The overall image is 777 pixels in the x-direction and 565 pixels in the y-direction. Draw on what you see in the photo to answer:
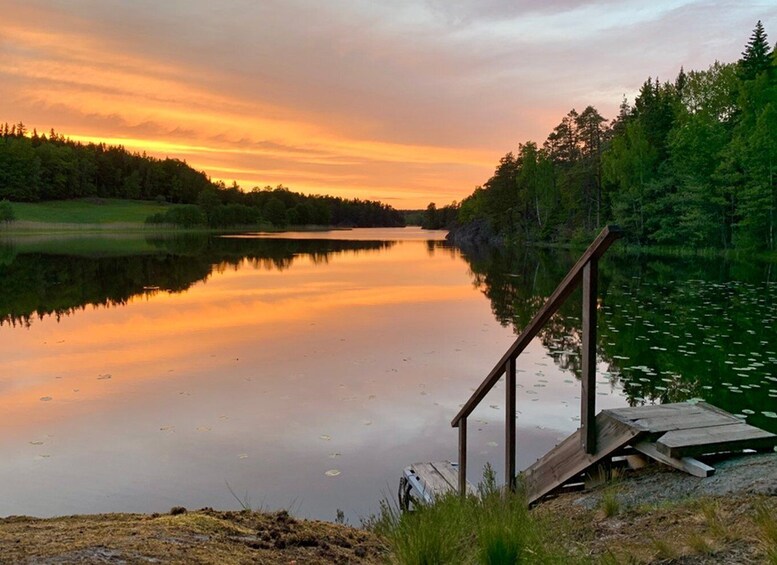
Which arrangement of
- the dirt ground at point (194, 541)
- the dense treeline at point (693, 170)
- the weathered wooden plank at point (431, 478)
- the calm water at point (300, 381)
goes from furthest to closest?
1. the dense treeline at point (693, 170)
2. the calm water at point (300, 381)
3. the weathered wooden plank at point (431, 478)
4. the dirt ground at point (194, 541)

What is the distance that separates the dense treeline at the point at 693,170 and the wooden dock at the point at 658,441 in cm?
2806

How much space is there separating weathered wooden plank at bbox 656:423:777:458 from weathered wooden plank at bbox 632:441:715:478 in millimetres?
42

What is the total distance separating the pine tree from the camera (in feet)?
160

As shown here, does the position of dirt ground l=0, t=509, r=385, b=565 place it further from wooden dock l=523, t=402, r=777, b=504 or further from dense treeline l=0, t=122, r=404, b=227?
dense treeline l=0, t=122, r=404, b=227

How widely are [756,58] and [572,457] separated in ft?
185

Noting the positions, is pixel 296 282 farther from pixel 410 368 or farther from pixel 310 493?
pixel 310 493

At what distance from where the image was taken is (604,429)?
15.4 feet

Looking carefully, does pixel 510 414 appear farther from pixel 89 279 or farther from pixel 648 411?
pixel 89 279

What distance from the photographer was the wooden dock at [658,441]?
4492 millimetres

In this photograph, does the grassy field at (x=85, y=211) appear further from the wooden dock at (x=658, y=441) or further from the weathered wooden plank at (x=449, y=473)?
the wooden dock at (x=658, y=441)

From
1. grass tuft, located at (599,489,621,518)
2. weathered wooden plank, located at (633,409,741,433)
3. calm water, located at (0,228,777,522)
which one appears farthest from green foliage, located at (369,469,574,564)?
calm water, located at (0,228,777,522)

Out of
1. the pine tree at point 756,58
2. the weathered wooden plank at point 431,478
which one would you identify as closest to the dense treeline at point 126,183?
the pine tree at point 756,58

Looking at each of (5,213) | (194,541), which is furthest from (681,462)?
(5,213)

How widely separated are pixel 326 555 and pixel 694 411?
11.3 feet
